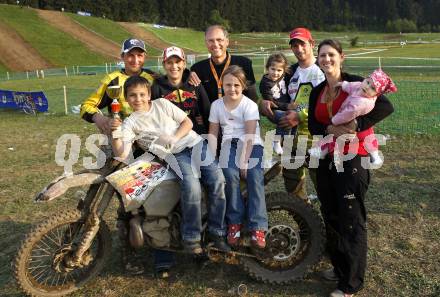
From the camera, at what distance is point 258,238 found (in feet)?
12.9

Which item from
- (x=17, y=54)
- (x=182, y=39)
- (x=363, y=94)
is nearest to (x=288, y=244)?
(x=363, y=94)

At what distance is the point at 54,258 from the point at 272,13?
395 feet

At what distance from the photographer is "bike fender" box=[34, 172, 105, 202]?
3.68 m

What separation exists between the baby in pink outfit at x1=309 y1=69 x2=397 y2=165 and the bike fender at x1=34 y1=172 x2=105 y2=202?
83.9 inches

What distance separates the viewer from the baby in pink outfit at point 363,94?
3.30 meters

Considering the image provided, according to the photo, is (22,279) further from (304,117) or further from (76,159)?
(76,159)

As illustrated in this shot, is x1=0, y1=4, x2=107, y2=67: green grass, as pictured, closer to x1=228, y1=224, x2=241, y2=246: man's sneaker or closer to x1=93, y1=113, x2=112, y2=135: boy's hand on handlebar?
x1=93, y1=113, x2=112, y2=135: boy's hand on handlebar

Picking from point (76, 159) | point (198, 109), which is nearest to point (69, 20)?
point (76, 159)

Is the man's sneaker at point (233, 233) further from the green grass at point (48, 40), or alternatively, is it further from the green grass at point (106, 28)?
the green grass at point (106, 28)

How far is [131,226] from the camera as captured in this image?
3.90 metres

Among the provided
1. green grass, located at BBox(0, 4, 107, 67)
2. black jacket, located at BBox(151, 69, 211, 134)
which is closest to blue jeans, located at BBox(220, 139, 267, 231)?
black jacket, located at BBox(151, 69, 211, 134)

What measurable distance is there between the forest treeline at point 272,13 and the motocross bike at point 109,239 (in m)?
87.1

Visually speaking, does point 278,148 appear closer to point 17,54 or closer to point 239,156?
point 239,156

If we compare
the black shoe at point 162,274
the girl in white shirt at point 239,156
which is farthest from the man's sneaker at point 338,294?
the black shoe at point 162,274
